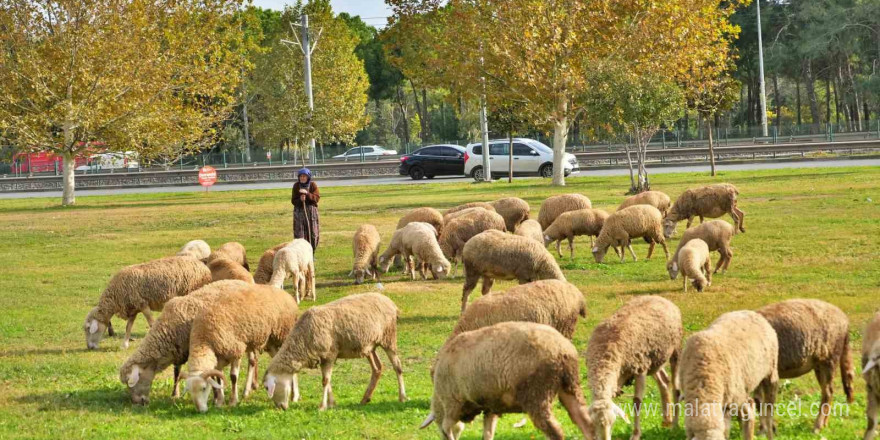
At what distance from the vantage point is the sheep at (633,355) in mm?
7375

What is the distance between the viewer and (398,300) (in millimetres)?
15000

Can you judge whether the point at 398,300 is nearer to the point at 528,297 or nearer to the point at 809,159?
the point at 528,297

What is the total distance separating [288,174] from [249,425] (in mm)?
43861

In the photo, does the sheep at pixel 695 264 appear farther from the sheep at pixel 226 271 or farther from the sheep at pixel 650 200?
the sheep at pixel 226 271

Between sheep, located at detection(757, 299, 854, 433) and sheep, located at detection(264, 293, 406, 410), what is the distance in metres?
3.54

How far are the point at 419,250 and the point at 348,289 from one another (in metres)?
1.41

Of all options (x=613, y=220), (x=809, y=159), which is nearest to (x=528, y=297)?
(x=613, y=220)

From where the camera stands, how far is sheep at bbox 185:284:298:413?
9.41m

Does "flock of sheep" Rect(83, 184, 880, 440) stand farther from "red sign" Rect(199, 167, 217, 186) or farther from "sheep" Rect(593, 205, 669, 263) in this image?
"red sign" Rect(199, 167, 217, 186)

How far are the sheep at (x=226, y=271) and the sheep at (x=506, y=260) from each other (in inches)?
124

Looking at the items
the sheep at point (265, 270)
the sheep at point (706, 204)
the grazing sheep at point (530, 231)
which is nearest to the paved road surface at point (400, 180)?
the sheep at point (706, 204)

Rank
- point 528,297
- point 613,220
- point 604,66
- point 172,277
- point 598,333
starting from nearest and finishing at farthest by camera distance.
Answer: point 598,333 < point 528,297 < point 172,277 < point 613,220 < point 604,66

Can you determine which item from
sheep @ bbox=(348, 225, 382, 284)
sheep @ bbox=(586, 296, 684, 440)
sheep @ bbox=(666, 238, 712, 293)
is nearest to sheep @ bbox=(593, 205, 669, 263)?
sheep @ bbox=(666, 238, 712, 293)

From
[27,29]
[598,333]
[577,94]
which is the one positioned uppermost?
[27,29]
